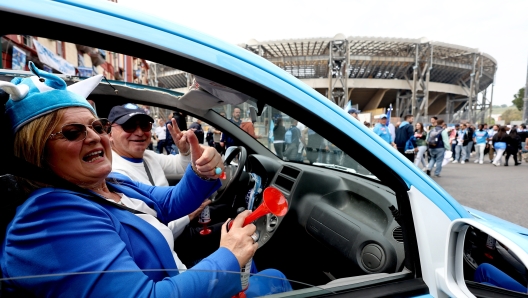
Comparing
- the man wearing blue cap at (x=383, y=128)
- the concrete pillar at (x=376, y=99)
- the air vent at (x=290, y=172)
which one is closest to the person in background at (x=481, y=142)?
the man wearing blue cap at (x=383, y=128)

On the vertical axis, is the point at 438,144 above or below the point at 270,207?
below

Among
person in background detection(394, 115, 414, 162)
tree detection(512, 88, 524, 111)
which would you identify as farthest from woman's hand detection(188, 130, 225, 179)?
tree detection(512, 88, 524, 111)

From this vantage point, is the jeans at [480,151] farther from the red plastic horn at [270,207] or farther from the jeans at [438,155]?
the red plastic horn at [270,207]

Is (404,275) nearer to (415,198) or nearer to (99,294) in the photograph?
(415,198)

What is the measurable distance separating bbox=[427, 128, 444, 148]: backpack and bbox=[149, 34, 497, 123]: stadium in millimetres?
18858

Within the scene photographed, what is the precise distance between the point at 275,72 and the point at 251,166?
6.39 feet

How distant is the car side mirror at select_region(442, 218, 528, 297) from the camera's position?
2.81 feet

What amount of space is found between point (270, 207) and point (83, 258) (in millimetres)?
579

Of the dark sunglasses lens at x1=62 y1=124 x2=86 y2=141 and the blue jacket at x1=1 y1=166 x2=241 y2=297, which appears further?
the dark sunglasses lens at x1=62 y1=124 x2=86 y2=141

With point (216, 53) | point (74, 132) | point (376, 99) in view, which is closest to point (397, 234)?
point (216, 53)

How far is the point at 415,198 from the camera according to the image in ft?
3.11

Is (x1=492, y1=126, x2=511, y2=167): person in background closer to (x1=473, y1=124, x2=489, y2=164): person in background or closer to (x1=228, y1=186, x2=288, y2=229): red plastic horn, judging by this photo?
(x1=473, y1=124, x2=489, y2=164): person in background

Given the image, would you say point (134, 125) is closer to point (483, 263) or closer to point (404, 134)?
point (483, 263)

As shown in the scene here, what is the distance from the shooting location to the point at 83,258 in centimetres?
71
